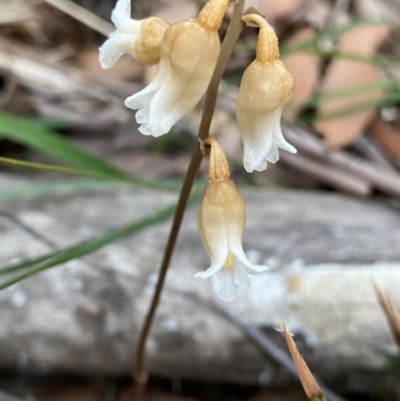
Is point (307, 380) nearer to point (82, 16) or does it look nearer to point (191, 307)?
point (191, 307)

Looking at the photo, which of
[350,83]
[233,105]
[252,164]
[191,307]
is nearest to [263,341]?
[191,307]

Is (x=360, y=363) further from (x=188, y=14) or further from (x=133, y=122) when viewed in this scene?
Answer: (x=188, y=14)

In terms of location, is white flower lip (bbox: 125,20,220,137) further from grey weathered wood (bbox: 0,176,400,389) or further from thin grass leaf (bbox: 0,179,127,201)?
Answer: thin grass leaf (bbox: 0,179,127,201)

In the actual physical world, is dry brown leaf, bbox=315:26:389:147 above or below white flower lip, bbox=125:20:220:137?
above

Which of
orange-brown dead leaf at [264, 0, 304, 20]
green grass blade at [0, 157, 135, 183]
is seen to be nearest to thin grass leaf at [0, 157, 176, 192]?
green grass blade at [0, 157, 135, 183]

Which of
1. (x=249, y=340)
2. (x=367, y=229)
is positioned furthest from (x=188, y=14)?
(x=249, y=340)

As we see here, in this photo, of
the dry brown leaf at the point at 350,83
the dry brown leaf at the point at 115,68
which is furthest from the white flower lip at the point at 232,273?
the dry brown leaf at the point at 115,68
